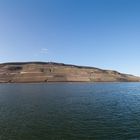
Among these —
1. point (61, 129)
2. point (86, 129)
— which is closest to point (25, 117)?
point (61, 129)

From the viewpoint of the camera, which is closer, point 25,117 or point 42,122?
point 42,122

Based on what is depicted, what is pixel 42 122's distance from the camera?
142ft

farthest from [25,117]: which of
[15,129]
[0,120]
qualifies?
[15,129]

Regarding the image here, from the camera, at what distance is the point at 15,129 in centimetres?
3841

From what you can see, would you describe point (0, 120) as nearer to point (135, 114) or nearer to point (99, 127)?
point (99, 127)

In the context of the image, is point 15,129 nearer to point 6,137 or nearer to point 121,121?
point 6,137

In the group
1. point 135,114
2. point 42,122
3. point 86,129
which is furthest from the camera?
point 135,114

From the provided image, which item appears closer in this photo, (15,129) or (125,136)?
(125,136)

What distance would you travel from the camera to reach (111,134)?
35.0m

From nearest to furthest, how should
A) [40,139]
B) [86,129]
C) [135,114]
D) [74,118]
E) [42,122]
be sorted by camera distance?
[40,139], [86,129], [42,122], [74,118], [135,114]

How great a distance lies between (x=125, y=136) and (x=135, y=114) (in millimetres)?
18357

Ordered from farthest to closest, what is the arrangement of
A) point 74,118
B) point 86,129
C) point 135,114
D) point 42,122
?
point 135,114
point 74,118
point 42,122
point 86,129

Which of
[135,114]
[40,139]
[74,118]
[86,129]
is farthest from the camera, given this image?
[135,114]

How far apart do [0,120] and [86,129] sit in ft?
58.1
